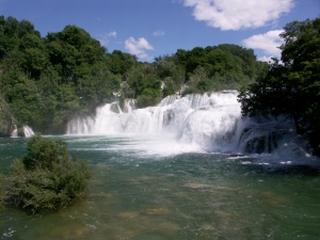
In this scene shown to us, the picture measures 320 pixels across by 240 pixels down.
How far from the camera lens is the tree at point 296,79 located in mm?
10477

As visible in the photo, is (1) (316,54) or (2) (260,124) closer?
(1) (316,54)

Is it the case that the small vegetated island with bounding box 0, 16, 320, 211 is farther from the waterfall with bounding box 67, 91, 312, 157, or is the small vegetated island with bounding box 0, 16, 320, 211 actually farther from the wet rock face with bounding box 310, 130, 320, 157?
the waterfall with bounding box 67, 91, 312, 157

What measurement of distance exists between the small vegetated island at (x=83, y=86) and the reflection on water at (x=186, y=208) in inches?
32.6

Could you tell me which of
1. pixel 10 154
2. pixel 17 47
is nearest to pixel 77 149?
pixel 10 154

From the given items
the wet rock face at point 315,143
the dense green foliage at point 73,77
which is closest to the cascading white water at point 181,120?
the dense green foliage at point 73,77

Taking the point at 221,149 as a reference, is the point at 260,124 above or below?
above

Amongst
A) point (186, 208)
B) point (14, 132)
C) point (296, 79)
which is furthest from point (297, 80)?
point (14, 132)

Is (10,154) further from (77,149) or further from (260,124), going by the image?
(260,124)

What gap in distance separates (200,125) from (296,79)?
8.62 metres

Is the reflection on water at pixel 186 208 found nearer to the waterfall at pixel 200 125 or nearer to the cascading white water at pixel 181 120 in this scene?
the waterfall at pixel 200 125

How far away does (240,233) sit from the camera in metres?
5.99

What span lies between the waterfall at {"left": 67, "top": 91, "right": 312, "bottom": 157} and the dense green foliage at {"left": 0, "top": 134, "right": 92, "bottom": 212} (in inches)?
403

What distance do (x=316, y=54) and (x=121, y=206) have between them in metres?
9.24

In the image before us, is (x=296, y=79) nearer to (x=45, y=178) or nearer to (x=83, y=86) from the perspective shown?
(x=45, y=178)
